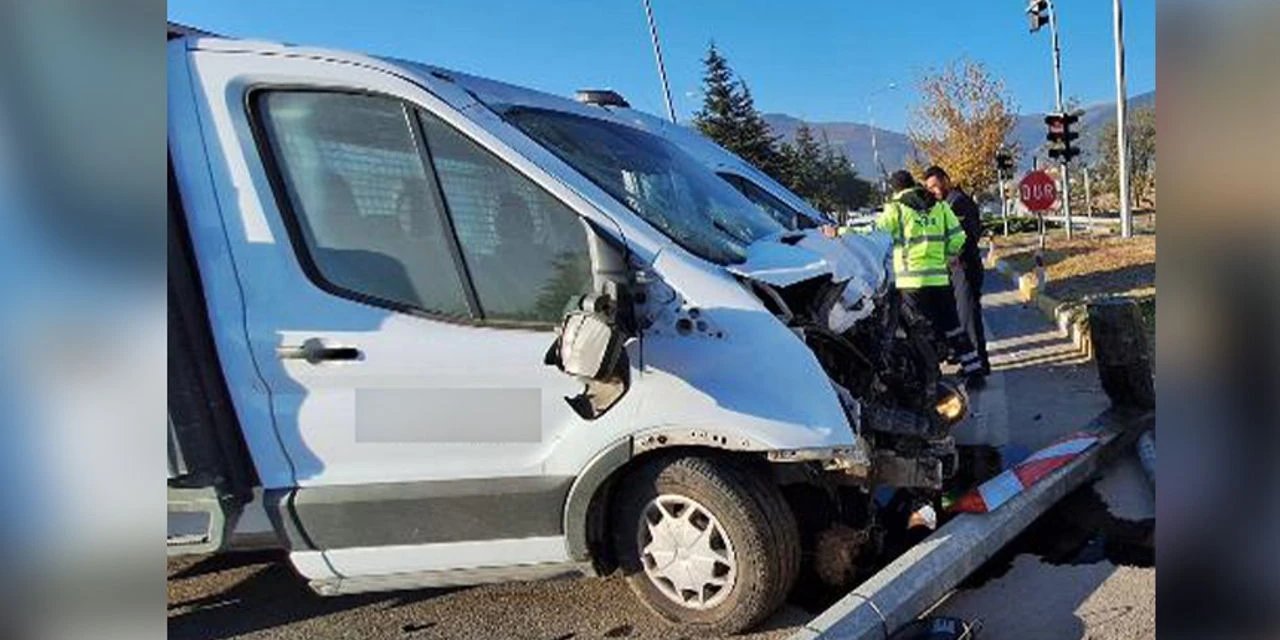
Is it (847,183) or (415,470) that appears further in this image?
(847,183)

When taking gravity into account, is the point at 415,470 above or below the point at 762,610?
above

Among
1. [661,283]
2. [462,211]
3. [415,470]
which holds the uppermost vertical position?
[462,211]

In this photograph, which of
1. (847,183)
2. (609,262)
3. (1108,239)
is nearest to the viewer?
(609,262)

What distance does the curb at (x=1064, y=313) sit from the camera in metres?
7.56

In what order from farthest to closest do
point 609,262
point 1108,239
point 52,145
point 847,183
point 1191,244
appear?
point 1108,239 < point 847,183 < point 609,262 < point 52,145 < point 1191,244

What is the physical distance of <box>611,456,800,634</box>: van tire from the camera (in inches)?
121

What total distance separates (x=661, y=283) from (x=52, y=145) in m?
A: 1.92

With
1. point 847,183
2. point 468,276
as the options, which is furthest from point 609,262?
point 847,183

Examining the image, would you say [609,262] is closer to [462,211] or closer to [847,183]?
[462,211]

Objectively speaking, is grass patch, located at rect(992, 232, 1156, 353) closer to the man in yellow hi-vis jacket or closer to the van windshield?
the man in yellow hi-vis jacket

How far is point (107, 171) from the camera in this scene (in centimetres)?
133

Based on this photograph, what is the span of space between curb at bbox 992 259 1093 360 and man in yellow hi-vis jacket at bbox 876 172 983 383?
2.99ft

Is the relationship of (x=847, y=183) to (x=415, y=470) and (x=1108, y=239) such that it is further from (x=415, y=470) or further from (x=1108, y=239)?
(x=415, y=470)

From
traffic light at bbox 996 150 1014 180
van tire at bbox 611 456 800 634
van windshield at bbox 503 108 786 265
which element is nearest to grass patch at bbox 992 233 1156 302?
traffic light at bbox 996 150 1014 180
